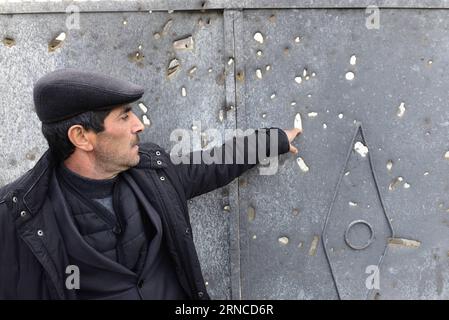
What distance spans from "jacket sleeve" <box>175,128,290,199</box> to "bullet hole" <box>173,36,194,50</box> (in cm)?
41

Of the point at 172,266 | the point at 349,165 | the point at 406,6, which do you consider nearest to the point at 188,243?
the point at 172,266

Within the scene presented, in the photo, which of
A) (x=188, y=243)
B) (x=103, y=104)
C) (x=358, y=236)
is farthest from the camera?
(x=358, y=236)

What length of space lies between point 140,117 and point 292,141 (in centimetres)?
62

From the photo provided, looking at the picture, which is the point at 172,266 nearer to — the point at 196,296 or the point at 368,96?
the point at 196,296

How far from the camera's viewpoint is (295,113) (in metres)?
2.22

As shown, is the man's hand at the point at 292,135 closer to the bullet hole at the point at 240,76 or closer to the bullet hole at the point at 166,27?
the bullet hole at the point at 240,76

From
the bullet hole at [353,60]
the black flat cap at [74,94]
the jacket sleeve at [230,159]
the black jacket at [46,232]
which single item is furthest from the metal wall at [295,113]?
the black flat cap at [74,94]

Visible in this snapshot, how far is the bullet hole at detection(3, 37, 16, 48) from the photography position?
2.16 metres

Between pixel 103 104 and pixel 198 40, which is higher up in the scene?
pixel 198 40

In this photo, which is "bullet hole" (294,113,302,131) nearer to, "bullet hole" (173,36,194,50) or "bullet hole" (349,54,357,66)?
"bullet hole" (349,54,357,66)

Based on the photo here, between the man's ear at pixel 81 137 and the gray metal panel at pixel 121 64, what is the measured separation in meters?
0.43

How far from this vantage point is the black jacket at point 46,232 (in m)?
1.77

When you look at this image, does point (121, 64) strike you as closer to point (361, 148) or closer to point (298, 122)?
point (298, 122)

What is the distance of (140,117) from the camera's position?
2.23 m
